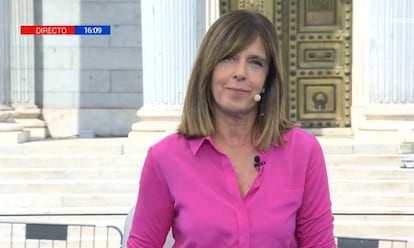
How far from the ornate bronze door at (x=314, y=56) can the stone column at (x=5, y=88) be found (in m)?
3.65

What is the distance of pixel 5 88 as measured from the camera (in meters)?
11.9

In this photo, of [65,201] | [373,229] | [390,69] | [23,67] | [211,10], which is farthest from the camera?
[23,67]

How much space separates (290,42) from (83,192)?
4.96 metres

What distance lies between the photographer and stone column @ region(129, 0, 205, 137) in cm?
1056

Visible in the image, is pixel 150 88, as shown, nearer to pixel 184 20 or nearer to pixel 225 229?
pixel 184 20

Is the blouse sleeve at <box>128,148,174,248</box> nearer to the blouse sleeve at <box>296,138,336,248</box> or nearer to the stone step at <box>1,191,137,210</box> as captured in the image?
the blouse sleeve at <box>296,138,336,248</box>

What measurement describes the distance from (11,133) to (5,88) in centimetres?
97

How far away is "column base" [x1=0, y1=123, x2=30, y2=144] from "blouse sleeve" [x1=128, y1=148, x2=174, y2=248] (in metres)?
9.33

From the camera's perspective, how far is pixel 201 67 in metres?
2.13

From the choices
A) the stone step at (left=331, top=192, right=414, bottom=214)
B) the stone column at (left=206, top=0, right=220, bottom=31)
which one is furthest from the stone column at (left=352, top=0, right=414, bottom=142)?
the stone column at (left=206, top=0, right=220, bottom=31)

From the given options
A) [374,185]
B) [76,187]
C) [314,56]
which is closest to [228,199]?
[374,185]

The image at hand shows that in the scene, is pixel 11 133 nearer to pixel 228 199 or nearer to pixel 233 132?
pixel 233 132

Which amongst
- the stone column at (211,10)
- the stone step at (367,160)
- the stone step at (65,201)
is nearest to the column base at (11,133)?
the stone step at (65,201)

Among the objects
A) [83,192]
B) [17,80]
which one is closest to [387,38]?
[83,192]
